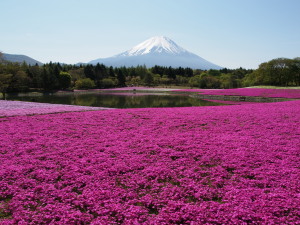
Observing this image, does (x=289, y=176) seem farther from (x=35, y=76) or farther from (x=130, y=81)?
(x=130, y=81)

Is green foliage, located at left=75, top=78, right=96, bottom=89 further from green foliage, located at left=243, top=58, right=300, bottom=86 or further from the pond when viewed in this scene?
green foliage, located at left=243, top=58, right=300, bottom=86

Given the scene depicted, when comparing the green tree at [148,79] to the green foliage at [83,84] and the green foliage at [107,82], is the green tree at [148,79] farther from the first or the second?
the green foliage at [83,84]

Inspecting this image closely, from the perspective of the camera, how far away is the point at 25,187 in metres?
8.32

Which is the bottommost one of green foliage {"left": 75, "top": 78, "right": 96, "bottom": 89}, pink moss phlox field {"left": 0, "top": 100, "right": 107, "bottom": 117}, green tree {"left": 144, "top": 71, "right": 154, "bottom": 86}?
pink moss phlox field {"left": 0, "top": 100, "right": 107, "bottom": 117}

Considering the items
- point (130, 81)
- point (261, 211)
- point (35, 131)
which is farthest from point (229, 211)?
point (130, 81)

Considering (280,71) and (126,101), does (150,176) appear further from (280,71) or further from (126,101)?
(280,71)

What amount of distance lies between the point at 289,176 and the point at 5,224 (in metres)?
9.50

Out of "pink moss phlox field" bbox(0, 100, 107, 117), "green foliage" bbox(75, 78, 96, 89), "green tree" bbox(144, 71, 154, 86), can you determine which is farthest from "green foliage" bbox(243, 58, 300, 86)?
"pink moss phlox field" bbox(0, 100, 107, 117)

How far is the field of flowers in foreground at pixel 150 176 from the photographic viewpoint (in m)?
6.51

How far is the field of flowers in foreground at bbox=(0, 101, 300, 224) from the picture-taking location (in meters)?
6.51

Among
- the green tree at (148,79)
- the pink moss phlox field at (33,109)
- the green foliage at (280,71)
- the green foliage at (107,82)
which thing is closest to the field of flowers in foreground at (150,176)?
the pink moss phlox field at (33,109)

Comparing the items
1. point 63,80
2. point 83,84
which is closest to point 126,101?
point 63,80

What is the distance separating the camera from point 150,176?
29.6 ft

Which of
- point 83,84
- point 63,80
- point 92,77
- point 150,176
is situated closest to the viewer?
point 150,176
